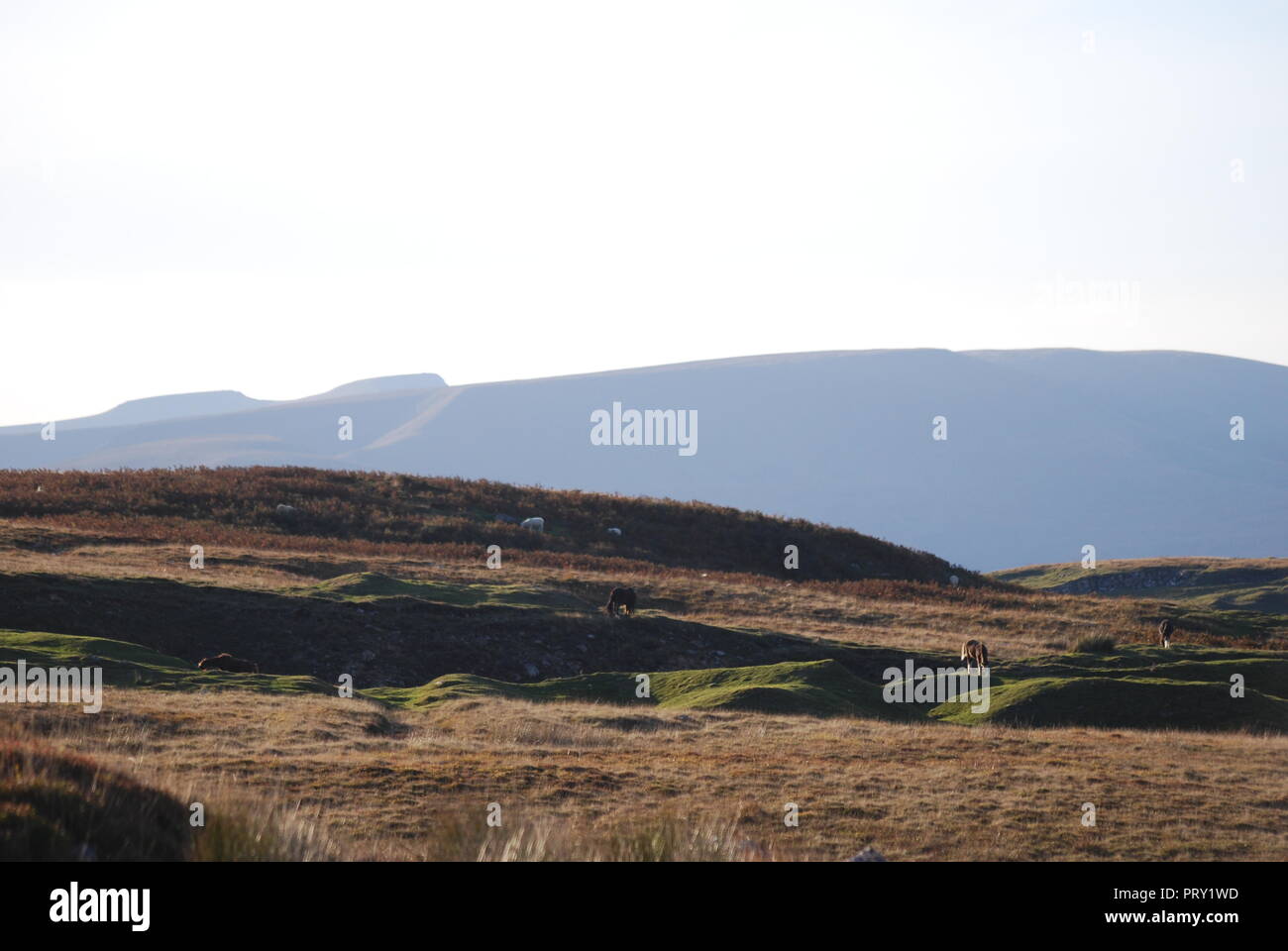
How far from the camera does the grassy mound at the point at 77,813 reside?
6562mm

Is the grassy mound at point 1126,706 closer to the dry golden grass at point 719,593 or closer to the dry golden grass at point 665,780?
the dry golden grass at point 665,780

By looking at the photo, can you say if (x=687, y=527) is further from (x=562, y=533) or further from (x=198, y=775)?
(x=198, y=775)

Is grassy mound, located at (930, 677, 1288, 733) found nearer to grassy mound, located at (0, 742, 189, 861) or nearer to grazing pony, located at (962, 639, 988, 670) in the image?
grazing pony, located at (962, 639, 988, 670)

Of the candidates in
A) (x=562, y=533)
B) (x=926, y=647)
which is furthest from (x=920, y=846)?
(x=562, y=533)

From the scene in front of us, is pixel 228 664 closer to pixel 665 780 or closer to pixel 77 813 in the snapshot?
pixel 665 780

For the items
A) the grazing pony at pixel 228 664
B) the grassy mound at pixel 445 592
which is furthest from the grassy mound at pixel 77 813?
the grassy mound at pixel 445 592

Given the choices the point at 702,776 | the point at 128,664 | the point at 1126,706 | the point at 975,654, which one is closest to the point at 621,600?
the point at 975,654

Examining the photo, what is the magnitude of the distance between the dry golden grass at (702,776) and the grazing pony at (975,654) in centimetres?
579

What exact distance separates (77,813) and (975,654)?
84.0ft

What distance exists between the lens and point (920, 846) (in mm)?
13820

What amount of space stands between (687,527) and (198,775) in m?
45.9

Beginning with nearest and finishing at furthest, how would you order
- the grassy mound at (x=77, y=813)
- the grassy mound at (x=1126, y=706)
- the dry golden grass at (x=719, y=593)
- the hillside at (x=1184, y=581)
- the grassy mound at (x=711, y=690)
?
the grassy mound at (x=77, y=813), the grassy mound at (x=1126, y=706), the grassy mound at (x=711, y=690), the dry golden grass at (x=719, y=593), the hillside at (x=1184, y=581)
